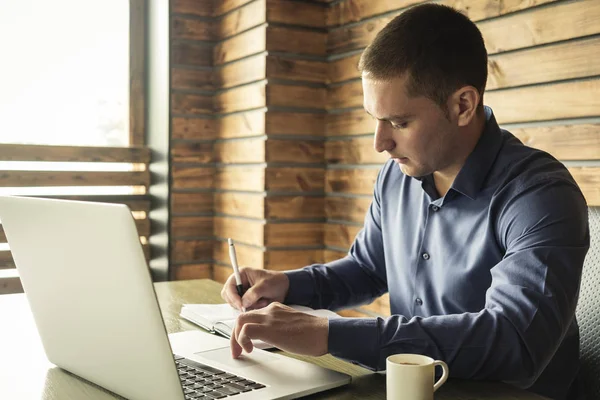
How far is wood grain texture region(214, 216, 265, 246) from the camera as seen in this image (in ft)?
10.4

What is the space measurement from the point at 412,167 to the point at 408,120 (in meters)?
0.11

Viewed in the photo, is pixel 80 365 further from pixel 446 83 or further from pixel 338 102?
pixel 338 102

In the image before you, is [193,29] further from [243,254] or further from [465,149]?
[465,149]

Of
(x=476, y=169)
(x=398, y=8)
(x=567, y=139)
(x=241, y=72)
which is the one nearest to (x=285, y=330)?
(x=476, y=169)

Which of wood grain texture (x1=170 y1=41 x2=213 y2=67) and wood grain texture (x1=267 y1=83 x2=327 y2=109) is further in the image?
wood grain texture (x1=170 y1=41 x2=213 y2=67)

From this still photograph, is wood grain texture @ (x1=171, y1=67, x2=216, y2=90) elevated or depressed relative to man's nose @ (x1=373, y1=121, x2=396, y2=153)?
elevated

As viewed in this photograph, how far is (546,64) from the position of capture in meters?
2.12

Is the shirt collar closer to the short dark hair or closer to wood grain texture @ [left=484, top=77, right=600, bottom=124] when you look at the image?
the short dark hair

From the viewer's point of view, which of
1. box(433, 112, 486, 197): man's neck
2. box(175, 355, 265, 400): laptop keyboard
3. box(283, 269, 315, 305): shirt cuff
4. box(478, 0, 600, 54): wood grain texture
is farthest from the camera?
box(478, 0, 600, 54): wood grain texture

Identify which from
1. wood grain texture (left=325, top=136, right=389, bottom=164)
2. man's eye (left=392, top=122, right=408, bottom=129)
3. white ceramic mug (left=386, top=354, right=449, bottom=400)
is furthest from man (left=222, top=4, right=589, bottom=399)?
wood grain texture (left=325, top=136, right=389, bottom=164)

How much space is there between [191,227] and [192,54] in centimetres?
88

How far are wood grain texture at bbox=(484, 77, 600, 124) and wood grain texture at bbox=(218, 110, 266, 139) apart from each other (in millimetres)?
1125

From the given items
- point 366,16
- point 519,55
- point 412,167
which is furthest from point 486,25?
point 412,167

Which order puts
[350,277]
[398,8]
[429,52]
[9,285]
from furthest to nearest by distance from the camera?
[9,285]
[398,8]
[350,277]
[429,52]
